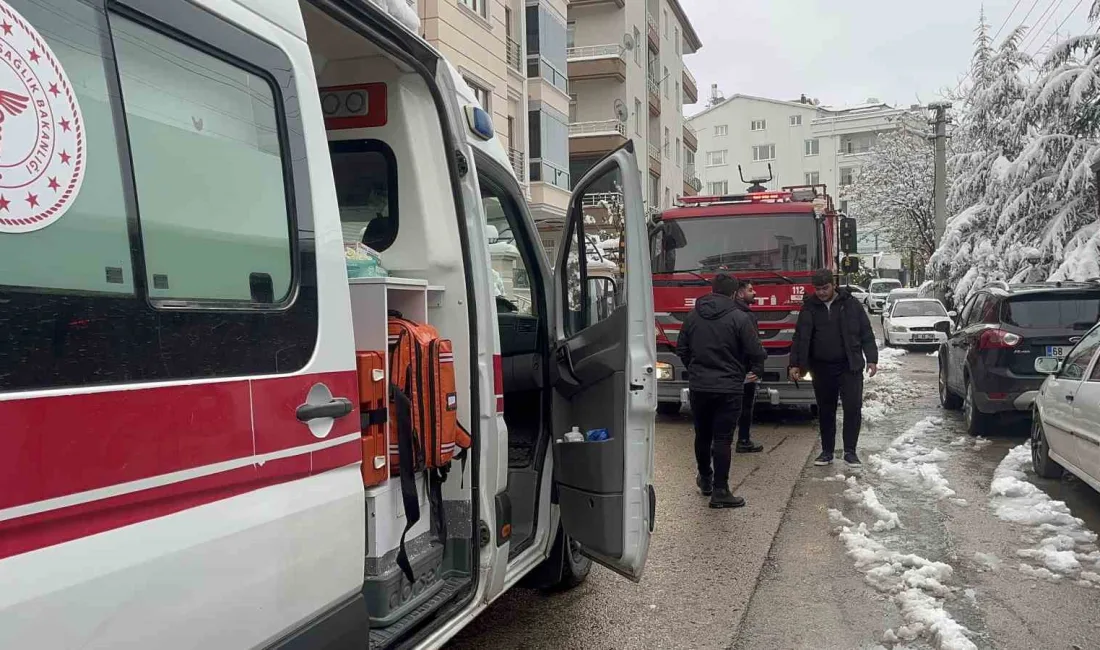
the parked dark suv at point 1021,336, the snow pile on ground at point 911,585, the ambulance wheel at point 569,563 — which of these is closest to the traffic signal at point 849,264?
the parked dark suv at point 1021,336

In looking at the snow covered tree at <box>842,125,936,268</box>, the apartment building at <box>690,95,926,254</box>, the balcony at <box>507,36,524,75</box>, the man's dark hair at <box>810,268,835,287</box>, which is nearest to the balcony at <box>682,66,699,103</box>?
the snow covered tree at <box>842,125,936,268</box>

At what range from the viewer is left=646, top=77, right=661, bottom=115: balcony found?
36.2 metres

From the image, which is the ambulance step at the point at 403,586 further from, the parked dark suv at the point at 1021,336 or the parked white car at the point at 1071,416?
the parked dark suv at the point at 1021,336

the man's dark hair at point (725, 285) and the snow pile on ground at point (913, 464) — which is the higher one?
the man's dark hair at point (725, 285)

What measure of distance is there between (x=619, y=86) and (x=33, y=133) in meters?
33.2

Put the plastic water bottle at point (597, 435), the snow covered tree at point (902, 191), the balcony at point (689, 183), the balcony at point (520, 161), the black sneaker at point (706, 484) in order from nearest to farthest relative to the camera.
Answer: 1. the plastic water bottle at point (597, 435)
2. the black sneaker at point (706, 484)
3. the balcony at point (520, 161)
4. the snow covered tree at point (902, 191)
5. the balcony at point (689, 183)

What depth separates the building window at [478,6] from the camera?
64.1 feet

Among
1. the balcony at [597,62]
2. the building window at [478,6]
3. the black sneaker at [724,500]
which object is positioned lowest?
the black sneaker at [724,500]

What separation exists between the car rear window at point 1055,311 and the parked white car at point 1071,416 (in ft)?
5.28

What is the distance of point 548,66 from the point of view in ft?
82.2

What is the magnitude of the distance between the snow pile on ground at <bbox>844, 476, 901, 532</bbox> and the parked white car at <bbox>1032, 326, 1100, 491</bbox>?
129 centimetres

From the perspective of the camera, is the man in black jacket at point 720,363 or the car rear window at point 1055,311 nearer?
the man in black jacket at point 720,363

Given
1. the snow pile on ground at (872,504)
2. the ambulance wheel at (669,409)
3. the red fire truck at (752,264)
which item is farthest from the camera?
the ambulance wheel at (669,409)

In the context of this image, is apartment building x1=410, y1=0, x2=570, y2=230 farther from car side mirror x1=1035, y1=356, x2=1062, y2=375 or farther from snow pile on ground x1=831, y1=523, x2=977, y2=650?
A: snow pile on ground x1=831, y1=523, x2=977, y2=650
